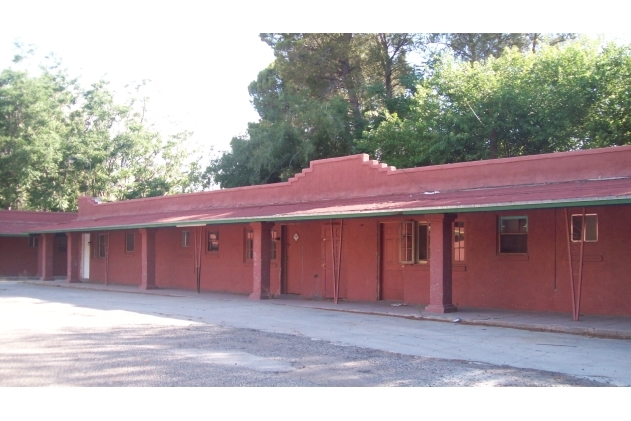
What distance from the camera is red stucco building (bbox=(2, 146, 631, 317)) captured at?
45.1 ft

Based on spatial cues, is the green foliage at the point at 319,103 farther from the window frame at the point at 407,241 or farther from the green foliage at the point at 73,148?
the window frame at the point at 407,241

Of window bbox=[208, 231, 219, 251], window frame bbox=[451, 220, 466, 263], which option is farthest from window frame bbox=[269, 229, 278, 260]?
window frame bbox=[451, 220, 466, 263]

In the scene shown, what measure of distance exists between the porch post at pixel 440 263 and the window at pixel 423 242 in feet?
7.22

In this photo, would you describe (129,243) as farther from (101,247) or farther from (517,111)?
(517,111)

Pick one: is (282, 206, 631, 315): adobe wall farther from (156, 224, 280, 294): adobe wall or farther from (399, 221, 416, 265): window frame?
(156, 224, 280, 294): adobe wall

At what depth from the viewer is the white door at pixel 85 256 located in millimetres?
30891

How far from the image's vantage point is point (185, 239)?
2539 cm

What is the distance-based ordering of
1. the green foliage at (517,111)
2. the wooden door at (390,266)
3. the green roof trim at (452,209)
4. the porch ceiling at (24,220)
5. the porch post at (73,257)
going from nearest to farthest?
the green roof trim at (452,209)
the wooden door at (390,266)
the green foliage at (517,111)
the porch post at (73,257)
the porch ceiling at (24,220)

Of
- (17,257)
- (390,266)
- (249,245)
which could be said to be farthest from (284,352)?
(17,257)

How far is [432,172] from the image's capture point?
17.1 metres

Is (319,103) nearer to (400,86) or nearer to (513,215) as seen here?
(400,86)

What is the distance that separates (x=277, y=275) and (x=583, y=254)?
33.6 feet

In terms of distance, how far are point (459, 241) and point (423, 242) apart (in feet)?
3.96

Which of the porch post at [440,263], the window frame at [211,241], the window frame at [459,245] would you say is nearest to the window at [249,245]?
the window frame at [211,241]
